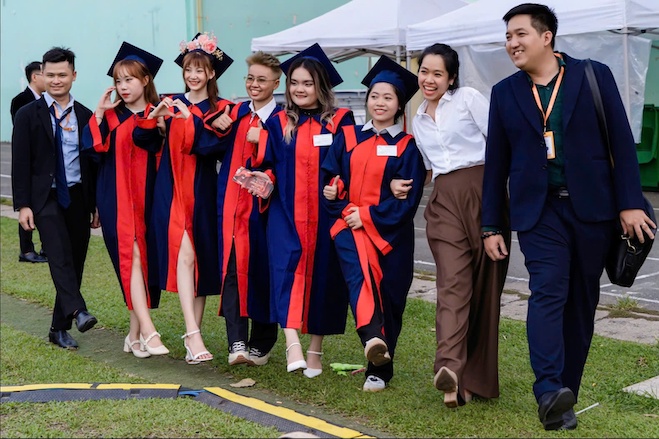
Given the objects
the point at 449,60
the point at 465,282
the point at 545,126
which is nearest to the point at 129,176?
the point at 449,60

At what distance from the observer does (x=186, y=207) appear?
626 centimetres

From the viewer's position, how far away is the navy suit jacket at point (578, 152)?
4582 mm

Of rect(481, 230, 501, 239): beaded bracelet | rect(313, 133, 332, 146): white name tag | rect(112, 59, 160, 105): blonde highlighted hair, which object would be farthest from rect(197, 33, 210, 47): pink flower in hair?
rect(481, 230, 501, 239): beaded bracelet

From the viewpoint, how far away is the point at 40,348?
704 centimetres

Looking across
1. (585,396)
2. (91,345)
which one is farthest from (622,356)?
(91,345)

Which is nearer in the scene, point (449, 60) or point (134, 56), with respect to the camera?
point (449, 60)

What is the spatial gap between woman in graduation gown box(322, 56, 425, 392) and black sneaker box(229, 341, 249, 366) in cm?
79

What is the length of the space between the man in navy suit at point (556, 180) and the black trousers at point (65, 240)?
10.5 feet

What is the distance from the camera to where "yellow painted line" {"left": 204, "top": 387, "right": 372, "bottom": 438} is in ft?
15.6

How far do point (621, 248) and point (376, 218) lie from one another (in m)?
1.31

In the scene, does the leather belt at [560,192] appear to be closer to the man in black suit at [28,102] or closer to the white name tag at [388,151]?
the white name tag at [388,151]

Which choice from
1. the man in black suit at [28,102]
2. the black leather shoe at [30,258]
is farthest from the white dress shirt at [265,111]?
the black leather shoe at [30,258]

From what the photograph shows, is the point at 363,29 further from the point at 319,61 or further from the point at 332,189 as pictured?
the point at 332,189

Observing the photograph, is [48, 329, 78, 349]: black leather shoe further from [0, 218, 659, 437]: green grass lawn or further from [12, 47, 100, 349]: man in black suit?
[12, 47, 100, 349]: man in black suit
